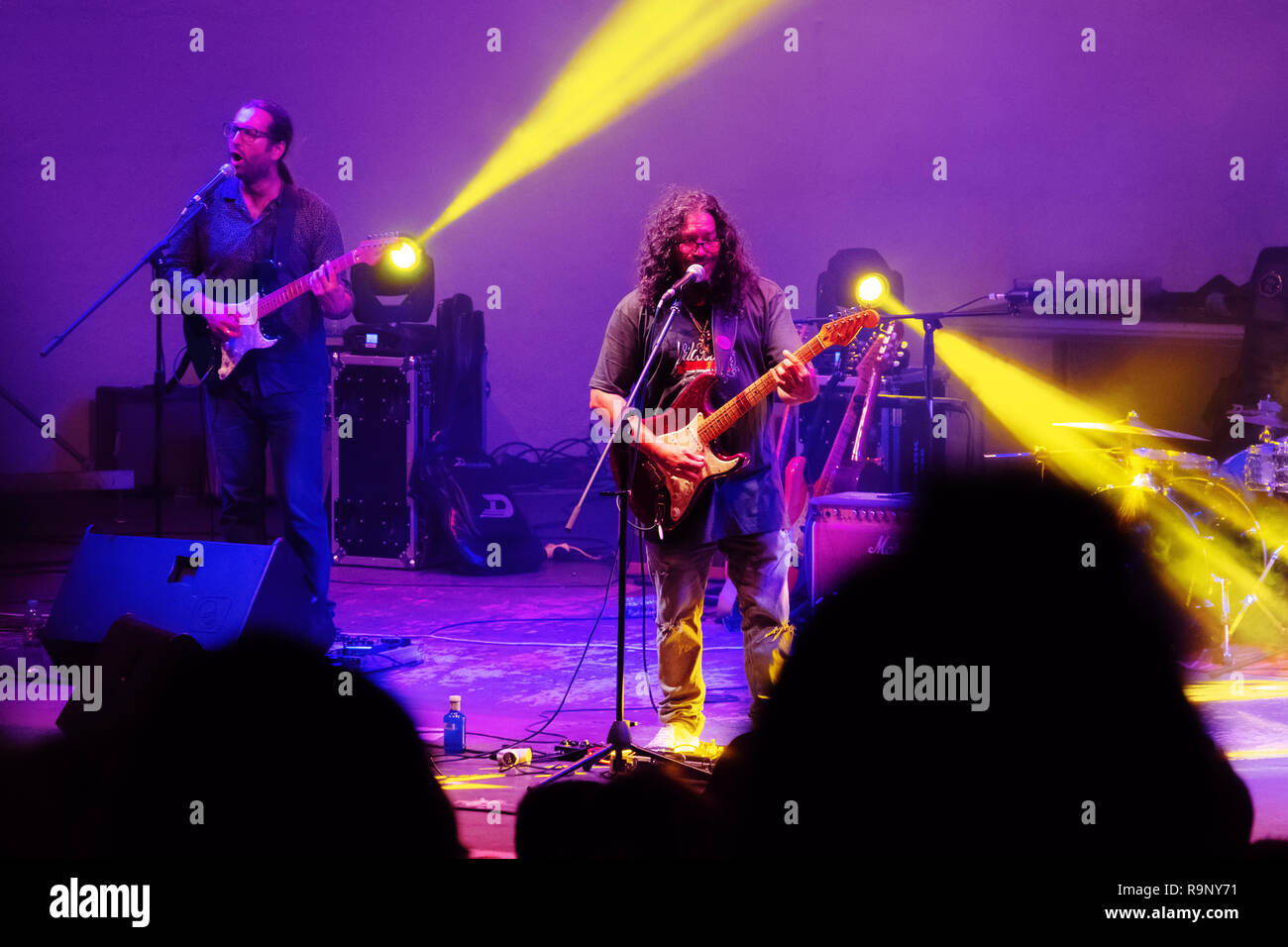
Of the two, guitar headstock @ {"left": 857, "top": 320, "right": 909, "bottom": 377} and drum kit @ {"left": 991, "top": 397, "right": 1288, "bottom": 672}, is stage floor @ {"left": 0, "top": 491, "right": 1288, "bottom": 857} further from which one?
guitar headstock @ {"left": 857, "top": 320, "right": 909, "bottom": 377}

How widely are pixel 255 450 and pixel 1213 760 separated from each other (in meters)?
3.71

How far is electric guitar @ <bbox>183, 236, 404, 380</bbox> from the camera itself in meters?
4.52

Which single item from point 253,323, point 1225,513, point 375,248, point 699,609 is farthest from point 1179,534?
point 253,323

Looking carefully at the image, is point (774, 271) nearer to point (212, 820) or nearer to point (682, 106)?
point (682, 106)

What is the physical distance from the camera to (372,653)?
4996mm

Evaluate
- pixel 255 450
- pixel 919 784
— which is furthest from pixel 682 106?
pixel 919 784

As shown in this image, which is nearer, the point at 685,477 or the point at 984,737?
the point at 984,737

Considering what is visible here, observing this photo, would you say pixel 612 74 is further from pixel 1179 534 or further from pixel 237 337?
pixel 1179 534

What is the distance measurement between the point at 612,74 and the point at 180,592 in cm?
625

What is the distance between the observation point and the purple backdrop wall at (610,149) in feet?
28.4

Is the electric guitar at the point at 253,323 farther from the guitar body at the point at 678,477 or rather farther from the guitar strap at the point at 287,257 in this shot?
the guitar body at the point at 678,477

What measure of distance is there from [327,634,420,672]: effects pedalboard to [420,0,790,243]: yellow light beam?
477cm

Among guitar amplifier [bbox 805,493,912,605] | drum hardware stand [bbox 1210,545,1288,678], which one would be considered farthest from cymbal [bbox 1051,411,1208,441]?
guitar amplifier [bbox 805,493,912,605]

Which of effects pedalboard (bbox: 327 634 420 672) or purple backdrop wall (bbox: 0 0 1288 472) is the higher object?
purple backdrop wall (bbox: 0 0 1288 472)
